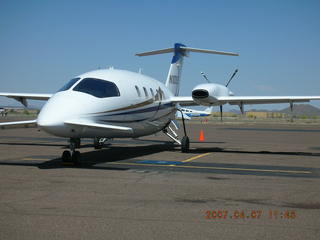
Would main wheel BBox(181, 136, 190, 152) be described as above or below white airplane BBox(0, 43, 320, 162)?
below

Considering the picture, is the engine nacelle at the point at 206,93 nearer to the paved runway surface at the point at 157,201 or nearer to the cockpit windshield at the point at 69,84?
the paved runway surface at the point at 157,201

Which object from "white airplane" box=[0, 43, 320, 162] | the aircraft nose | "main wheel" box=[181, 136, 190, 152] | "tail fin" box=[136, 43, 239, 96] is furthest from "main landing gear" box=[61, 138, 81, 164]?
"tail fin" box=[136, 43, 239, 96]

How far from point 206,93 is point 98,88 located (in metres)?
6.00

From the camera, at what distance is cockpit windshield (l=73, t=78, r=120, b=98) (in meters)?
13.1

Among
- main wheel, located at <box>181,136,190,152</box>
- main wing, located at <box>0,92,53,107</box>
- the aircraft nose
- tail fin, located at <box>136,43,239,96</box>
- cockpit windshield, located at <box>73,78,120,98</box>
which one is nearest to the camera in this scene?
the aircraft nose

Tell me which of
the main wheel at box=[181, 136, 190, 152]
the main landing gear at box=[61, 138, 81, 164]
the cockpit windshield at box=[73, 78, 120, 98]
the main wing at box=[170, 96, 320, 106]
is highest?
the cockpit windshield at box=[73, 78, 120, 98]

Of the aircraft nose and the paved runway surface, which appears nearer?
the paved runway surface

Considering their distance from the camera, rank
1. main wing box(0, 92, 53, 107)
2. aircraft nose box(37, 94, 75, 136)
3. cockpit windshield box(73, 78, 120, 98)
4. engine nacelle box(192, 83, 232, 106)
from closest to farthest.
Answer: aircraft nose box(37, 94, 75, 136) < cockpit windshield box(73, 78, 120, 98) < engine nacelle box(192, 83, 232, 106) < main wing box(0, 92, 53, 107)

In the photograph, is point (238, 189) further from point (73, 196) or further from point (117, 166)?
point (117, 166)

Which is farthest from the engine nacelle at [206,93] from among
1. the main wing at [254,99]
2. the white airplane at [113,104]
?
the main wing at [254,99]

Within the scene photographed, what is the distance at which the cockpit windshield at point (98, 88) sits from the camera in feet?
42.8

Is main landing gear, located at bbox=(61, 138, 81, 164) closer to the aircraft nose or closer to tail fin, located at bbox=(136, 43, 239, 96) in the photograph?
the aircraft nose

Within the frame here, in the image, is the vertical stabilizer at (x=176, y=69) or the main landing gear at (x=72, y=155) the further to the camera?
the vertical stabilizer at (x=176, y=69)

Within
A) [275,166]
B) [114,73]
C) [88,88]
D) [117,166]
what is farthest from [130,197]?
[114,73]
